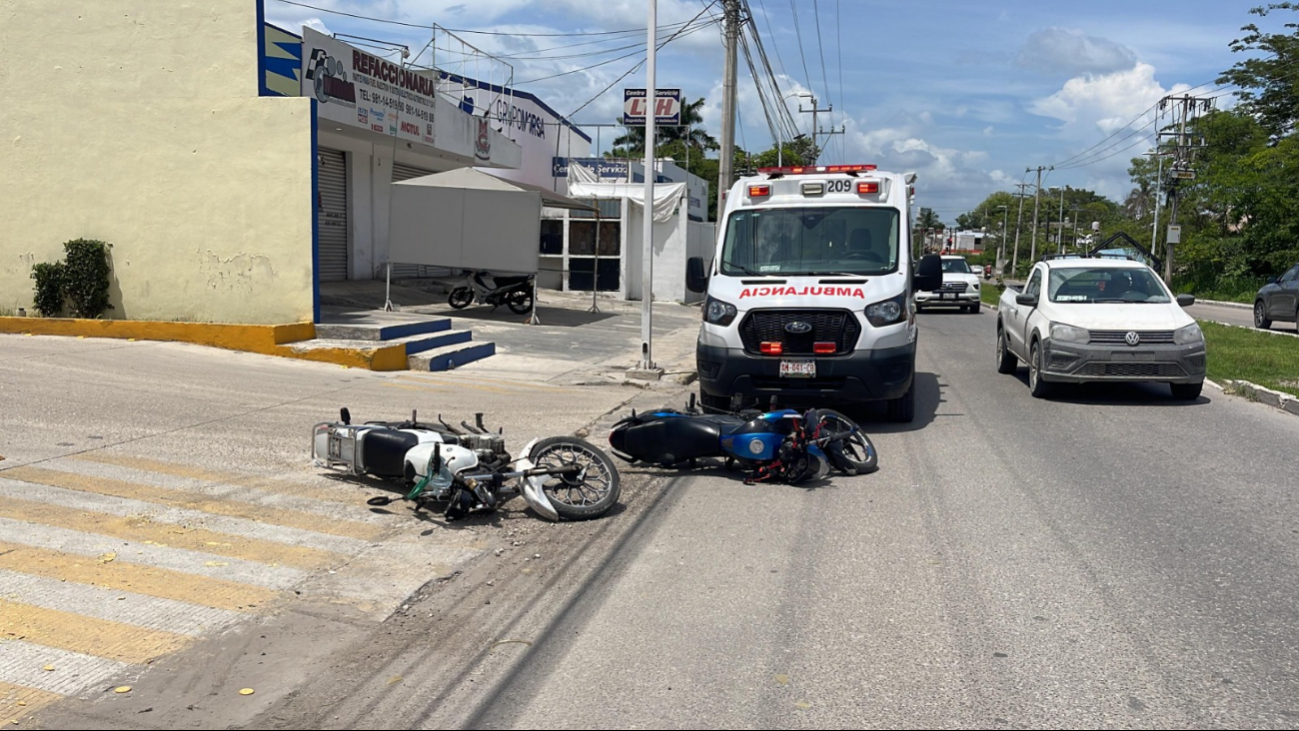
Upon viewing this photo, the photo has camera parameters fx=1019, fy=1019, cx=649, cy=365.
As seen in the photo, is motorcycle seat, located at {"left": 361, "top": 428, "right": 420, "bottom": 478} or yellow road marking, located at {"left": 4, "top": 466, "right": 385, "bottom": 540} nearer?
yellow road marking, located at {"left": 4, "top": 466, "right": 385, "bottom": 540}

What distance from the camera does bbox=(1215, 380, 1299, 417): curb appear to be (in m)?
11.3

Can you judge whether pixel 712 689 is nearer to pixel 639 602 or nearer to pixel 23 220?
pixel 639 602

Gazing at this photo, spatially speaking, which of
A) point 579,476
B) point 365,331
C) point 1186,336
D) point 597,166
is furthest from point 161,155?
point 597,166

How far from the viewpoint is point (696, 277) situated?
36.3ft

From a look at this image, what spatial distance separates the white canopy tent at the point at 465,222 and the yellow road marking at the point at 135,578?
13923mm

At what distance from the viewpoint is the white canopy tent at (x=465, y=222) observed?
63.3ft

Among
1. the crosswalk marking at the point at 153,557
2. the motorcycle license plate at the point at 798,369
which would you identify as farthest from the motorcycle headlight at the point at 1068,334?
the crosswalk marking at the point at 153,557

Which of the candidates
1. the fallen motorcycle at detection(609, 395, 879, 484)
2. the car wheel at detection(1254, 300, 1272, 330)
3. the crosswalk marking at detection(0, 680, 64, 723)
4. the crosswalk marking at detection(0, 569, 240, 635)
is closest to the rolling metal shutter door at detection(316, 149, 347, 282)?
the fallen motorcycle at detection(609, 395, 879, 484)

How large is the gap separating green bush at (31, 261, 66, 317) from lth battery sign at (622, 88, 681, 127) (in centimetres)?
813

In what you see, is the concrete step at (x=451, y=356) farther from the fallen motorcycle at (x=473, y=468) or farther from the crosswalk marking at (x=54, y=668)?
the crosswalk marking at (x=54, y=668)

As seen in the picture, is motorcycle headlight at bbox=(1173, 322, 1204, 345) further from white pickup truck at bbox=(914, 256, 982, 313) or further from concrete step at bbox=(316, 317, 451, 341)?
white pickup truck at bbox=(914, 256, 982, 313)

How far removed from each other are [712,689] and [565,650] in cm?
77

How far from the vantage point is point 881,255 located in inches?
420

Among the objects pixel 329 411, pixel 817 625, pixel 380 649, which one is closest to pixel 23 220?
pixel 329 411
